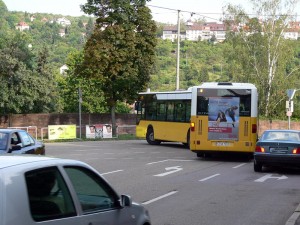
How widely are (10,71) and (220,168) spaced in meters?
35.5

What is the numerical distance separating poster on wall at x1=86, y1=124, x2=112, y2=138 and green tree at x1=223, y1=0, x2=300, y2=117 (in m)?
19.4

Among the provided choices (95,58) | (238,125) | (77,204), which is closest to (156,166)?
(238,125)

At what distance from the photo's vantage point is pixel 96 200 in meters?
6.06

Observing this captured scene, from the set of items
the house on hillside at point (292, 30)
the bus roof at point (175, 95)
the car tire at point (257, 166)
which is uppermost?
the house on hillside at point (292, 30)

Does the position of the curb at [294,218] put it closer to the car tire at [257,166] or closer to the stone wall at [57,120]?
the car tire at [257,166]

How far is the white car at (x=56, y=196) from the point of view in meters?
4.67

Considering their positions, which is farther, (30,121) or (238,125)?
(30,121)

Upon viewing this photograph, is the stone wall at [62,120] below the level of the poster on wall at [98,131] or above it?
above

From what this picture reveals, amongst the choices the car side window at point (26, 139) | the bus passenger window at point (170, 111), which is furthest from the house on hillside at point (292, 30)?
the car side window at point (26, 139)

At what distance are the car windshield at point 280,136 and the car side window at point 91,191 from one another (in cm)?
1449

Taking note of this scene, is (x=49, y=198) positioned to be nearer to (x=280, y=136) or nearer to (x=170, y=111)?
(x=280, y=136)

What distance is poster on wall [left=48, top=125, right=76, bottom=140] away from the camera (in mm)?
45062

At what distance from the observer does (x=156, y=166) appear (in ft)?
72.5

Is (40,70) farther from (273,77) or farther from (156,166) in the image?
(156,166)
